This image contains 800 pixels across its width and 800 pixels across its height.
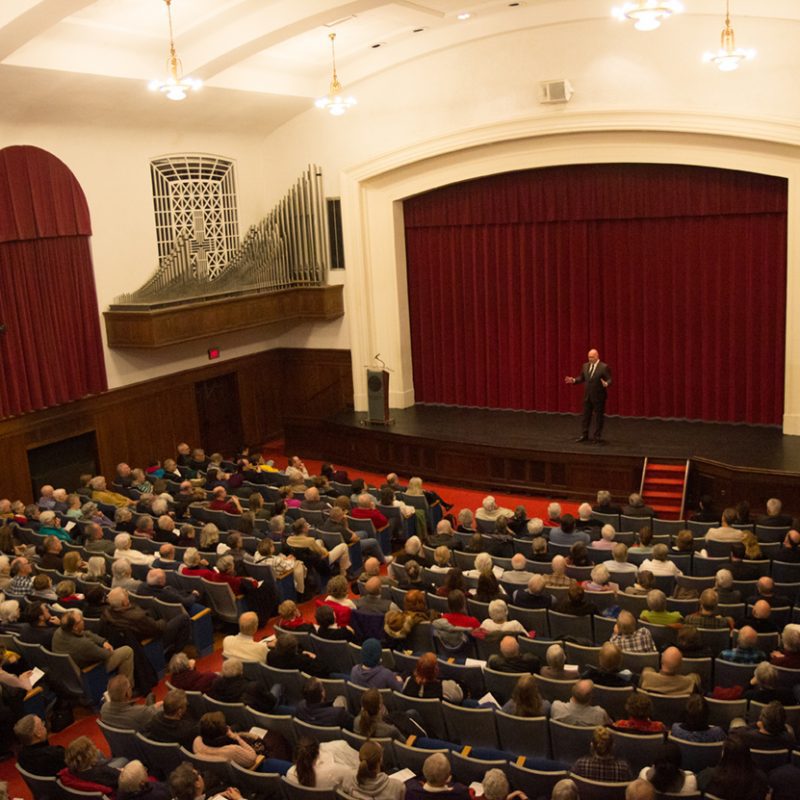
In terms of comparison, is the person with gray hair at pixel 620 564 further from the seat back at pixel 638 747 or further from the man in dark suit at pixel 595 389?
the man in dark suit at pixel 595 389

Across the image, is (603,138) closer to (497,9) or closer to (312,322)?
(497,9)

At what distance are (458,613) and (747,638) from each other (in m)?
2.20

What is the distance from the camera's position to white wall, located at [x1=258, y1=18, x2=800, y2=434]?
1335 cm

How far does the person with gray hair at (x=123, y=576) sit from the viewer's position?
891 cm

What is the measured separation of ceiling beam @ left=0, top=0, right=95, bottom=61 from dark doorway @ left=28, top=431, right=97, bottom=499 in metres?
5.67

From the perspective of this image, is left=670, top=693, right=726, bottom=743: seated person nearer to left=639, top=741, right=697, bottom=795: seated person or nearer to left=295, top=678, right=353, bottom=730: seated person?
left=639, top=741, right=697, bottom=795: seated person

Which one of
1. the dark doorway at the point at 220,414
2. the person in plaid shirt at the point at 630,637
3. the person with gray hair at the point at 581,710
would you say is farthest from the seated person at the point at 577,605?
the dark doorway at the point at 220,414

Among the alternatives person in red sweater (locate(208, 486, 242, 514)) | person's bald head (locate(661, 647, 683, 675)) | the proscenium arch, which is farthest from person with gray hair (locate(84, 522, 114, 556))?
the proscenium arch

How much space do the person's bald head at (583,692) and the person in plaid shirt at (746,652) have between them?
1.38m

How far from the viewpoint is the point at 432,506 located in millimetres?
12234

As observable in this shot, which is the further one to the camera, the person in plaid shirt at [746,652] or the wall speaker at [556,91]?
the wall speaker at [556,91]

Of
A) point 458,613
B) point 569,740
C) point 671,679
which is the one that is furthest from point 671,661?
point 458,613

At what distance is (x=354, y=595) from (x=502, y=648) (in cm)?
366

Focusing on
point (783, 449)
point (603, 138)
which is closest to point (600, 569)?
point (783, 449)
